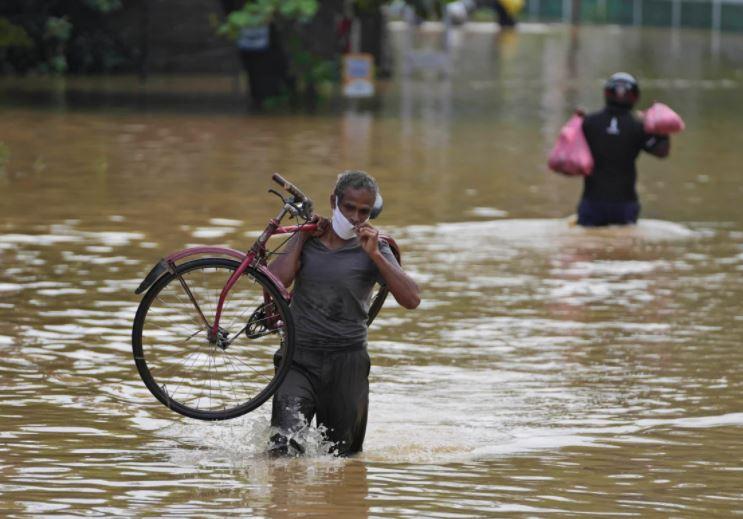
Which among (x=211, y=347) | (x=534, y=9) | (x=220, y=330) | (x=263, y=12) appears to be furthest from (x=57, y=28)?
(x=534, y=9)

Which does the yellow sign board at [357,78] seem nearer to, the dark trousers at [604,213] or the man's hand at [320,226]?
the dark trousers at [604,213]

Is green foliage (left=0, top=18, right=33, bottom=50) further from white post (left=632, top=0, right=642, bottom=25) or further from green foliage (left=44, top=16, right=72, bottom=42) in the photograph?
white post (left=632, top=0, right=642, bottom=25)

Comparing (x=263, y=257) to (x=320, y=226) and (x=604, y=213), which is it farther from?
(x=604, y=213)

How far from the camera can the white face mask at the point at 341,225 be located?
7828 millimetres

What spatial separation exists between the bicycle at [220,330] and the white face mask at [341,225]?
0.11 m

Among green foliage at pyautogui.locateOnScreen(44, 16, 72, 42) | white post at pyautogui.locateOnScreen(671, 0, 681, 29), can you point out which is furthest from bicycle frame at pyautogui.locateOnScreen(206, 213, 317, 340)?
white post at pyautogui.locateOnScreen(671, 0, 681, 29)

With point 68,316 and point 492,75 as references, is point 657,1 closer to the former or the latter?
point 492,75

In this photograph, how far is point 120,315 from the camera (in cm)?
1155

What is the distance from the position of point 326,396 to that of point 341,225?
75cm

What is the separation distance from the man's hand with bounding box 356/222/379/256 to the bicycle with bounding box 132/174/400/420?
8.9 inches

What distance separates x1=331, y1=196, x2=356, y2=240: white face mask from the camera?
783 centimetres

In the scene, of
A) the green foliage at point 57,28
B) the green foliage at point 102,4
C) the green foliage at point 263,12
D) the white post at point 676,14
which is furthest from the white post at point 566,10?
the green foliage at point 263,12

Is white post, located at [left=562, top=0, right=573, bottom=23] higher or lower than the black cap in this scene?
lower

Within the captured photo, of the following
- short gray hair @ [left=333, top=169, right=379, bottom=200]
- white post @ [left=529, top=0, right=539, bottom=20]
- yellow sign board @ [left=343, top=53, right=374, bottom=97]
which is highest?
short gray hair @ [left=333, top=169, right=379, bottom=200]
